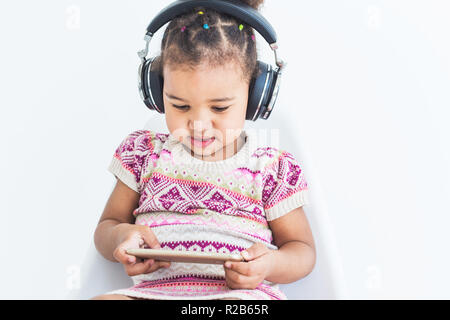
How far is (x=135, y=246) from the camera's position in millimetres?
983

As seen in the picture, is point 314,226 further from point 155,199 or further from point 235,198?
point 155,199

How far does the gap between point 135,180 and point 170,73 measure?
0.84 feet

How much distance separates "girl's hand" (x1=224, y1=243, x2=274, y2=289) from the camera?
91 centimetres

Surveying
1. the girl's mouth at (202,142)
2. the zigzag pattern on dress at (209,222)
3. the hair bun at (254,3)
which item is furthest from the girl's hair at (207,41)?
→ the zigzag pattern on dress at (209,222)

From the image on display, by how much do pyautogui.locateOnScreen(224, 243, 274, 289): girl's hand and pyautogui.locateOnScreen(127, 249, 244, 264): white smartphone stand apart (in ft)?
0.05

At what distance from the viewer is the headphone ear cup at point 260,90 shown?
105 cm

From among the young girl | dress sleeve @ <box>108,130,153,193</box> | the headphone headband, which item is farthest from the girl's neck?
the headphone headband

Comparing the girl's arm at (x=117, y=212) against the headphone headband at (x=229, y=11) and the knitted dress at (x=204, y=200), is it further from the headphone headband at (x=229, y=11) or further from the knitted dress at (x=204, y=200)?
the headphone headband at (x=229, y=11)

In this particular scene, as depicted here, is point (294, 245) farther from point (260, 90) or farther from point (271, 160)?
point (260, 90)

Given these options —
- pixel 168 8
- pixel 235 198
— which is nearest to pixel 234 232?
pixel 235 198

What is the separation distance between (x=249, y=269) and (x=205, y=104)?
0.29 meters

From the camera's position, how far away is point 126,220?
1.16m
